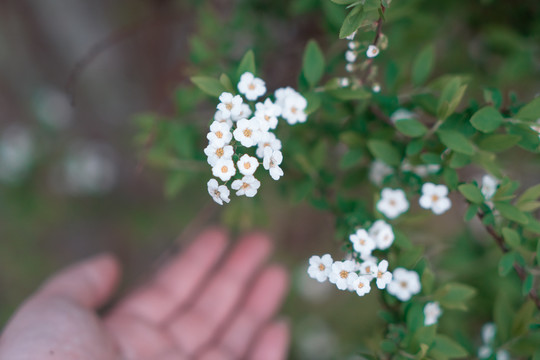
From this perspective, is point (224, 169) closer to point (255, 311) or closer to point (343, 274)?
point (343, 274)

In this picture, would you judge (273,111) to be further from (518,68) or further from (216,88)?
(518,68)

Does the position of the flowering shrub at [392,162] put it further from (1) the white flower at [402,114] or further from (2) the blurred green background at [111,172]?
(2) the blurred green background at [111,172]

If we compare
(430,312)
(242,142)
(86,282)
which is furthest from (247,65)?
(86,282)

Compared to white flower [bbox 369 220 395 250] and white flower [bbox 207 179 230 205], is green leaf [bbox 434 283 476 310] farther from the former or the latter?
white flower [bbox 207 179 230 205]

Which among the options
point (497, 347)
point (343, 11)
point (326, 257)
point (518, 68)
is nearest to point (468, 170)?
point (518, 68)

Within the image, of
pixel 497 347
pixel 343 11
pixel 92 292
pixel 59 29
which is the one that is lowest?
pixel 497 347

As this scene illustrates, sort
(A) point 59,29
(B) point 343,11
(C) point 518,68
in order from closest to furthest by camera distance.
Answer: (B) point 343,11, (C) point 518,68, (A) point 59,29
